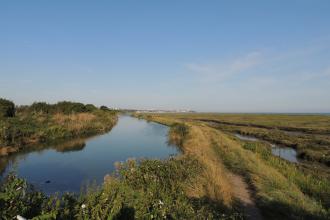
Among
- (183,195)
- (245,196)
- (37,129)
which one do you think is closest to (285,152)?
(245,196)

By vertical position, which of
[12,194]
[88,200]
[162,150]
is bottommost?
[162,150]

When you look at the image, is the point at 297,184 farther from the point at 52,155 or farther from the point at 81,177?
the point at 52,155

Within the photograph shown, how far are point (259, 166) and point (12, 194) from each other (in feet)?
44.9

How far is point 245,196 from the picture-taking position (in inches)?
447

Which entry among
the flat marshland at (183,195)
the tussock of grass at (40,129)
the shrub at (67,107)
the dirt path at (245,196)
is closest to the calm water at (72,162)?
the tussock of grass at (40,129)

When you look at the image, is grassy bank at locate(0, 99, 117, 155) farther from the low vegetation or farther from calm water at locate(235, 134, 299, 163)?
calm water at locate(235, 134, 299, 163)

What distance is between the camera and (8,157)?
18.9 metres

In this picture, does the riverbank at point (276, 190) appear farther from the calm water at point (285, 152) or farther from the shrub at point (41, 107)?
the shrub at point (41, 107)

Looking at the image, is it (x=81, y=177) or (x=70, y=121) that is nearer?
(x=81, y=177)

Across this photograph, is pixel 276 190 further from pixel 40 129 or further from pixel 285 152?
pixel 40 129

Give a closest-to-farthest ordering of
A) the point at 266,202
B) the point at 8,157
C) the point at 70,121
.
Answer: the point at 266,202
the point at 8,157
the point at 70,121

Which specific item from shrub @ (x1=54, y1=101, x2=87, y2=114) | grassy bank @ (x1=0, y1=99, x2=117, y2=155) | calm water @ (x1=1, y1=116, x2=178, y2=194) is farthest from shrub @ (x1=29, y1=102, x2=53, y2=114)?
calm water @ (x1=1, y1=116, x2=178, y2=194)

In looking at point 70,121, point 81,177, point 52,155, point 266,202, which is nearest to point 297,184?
point 266,202

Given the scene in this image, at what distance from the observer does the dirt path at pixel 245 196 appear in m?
9.40
